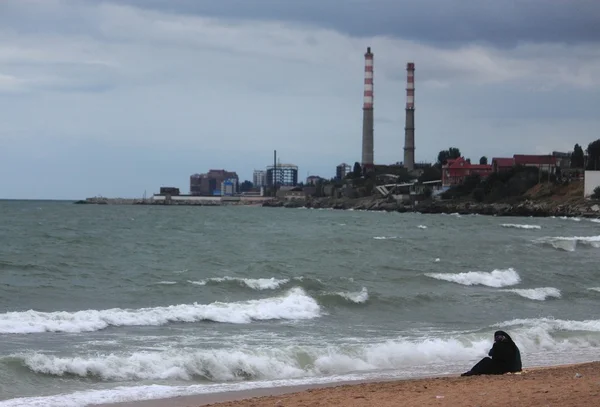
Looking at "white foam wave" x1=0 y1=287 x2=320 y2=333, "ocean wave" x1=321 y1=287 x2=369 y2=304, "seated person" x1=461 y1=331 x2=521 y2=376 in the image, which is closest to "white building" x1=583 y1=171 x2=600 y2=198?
"ocean wave" x1=321 y1=287 x2=369 y2=304

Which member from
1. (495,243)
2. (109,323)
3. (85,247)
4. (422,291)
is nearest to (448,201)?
(495,243)

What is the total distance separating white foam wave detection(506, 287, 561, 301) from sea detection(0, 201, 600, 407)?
51 millimetres

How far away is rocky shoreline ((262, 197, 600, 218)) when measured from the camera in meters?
106

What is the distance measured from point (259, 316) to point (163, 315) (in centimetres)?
236

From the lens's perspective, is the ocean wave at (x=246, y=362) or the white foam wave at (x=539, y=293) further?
the white foam wave at (x=539, y=293)

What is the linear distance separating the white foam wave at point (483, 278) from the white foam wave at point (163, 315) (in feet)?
27.7

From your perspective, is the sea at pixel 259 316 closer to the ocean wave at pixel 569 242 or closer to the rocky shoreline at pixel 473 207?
the ocean wave at pixel 569 242

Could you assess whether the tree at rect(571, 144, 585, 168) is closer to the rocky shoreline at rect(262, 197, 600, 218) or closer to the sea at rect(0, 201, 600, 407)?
the rocky shoreline at rect(262, 197, 600, 218)

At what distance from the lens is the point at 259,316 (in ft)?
70.5

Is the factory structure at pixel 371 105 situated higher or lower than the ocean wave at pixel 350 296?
higher

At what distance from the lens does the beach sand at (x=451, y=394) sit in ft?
34.3

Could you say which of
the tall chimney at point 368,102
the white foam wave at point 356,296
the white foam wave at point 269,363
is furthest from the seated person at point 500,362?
the tall chimney at point 368,102

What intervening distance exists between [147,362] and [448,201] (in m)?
120

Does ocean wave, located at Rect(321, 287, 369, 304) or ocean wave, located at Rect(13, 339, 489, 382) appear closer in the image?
ocean wave, located at Rect(13, 339, 489, 382)
